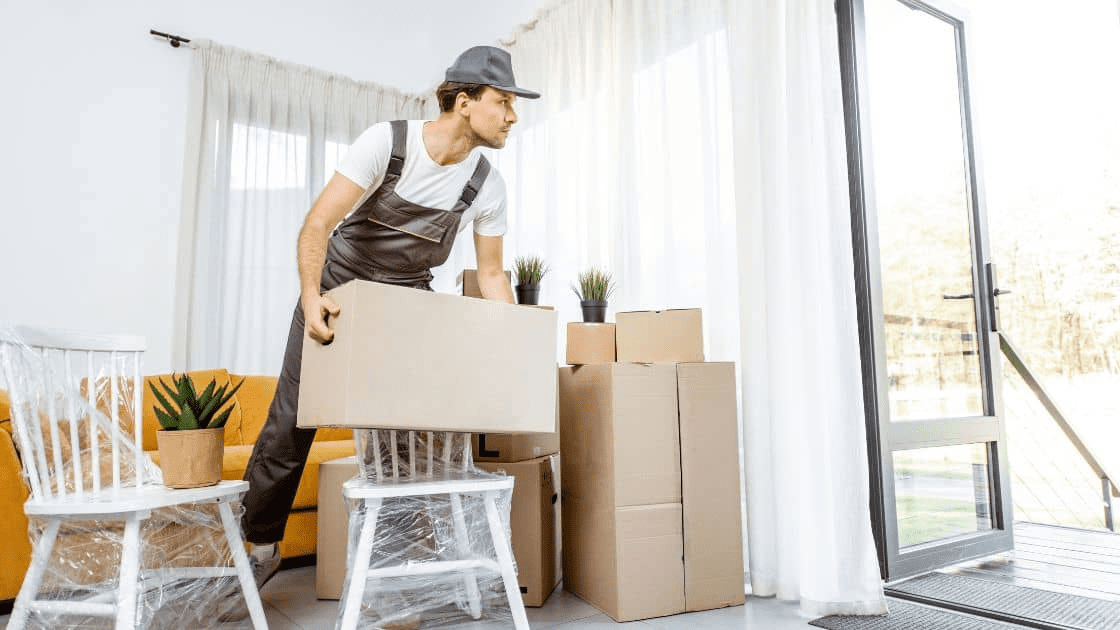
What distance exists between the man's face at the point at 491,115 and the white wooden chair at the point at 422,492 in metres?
0.70

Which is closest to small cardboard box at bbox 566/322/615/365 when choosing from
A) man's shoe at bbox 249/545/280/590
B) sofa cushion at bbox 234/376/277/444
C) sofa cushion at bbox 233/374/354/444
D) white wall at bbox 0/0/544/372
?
man's shoe at bbox 249/545/280/590

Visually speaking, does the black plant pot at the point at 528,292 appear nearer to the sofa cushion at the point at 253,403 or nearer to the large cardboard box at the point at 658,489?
the large cardboard box at the point at 658,489

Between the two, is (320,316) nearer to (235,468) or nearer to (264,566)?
(264,566)

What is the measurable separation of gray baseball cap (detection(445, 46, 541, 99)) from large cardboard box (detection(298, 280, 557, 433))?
52 centimetres

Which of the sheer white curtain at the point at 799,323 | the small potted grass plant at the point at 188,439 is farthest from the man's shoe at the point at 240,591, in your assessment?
the sheer white curtain at the point at 799,323

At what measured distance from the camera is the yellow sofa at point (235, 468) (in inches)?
69.9

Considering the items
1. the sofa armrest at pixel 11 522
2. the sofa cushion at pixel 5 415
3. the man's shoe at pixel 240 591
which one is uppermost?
the sofa cushion at pixel 5 415

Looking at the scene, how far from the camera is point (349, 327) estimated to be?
48.9 inches

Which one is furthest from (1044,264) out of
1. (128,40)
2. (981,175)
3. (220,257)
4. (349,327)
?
(128,40)

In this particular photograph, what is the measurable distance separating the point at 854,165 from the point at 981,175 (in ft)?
2.55

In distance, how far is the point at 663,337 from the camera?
6.19ft

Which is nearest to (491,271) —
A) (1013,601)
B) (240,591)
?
(240,591)

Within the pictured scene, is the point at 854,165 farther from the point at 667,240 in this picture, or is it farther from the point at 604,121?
the point at 604,121

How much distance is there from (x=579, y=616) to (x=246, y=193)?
9.20ft
